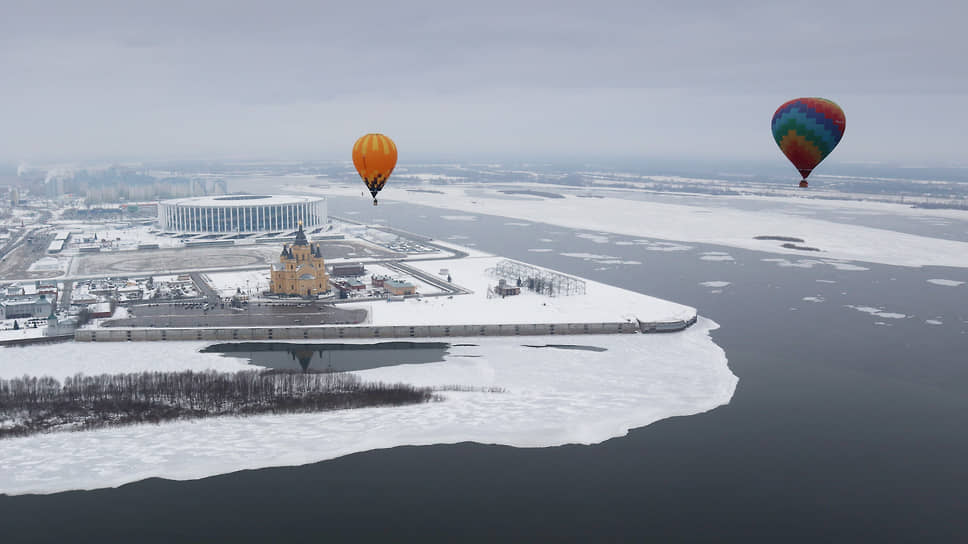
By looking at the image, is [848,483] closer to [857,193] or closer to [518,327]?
[518,327]

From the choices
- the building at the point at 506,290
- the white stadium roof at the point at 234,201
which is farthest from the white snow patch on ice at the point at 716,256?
the white stadium roof at the point at 234,201

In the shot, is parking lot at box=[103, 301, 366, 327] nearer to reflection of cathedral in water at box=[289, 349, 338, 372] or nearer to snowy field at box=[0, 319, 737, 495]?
snowy field at box=[0, 319, 737, 495]

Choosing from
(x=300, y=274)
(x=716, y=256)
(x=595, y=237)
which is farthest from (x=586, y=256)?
(x=300, y=274)

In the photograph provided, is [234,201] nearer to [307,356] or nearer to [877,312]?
[307,356]

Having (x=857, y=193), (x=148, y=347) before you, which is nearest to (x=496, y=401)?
(x=148, y=347)

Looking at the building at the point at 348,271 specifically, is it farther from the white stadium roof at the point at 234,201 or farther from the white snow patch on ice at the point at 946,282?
the white snow patch on ice at the point at 946,282

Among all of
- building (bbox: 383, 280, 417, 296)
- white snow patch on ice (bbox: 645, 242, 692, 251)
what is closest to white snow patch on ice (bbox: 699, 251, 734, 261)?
white snow patch on ice (bbox: 645, 242, 692, 251)
